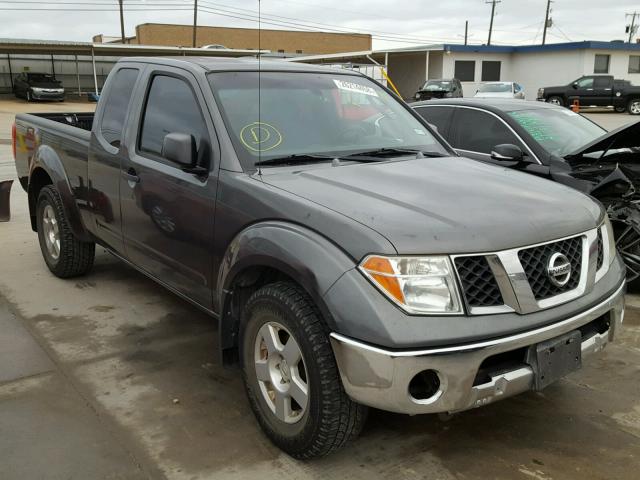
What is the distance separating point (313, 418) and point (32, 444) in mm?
1466

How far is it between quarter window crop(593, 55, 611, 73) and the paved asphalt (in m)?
39.1

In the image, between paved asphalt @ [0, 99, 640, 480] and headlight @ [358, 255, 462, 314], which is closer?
headlight @ [358, 255, 462, 314]

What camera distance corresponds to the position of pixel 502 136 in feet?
19.6

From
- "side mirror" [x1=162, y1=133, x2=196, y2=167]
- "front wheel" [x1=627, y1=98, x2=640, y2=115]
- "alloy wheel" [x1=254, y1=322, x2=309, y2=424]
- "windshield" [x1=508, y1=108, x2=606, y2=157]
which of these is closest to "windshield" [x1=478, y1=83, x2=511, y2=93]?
"front wheel" [x1=627, y1=98, x2=640, y2=115]

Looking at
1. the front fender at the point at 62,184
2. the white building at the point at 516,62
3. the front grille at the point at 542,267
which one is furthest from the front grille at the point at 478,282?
the white building at the point at 516,62

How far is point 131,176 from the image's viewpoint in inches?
156

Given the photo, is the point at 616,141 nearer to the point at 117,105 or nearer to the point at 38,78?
the point at 117,105

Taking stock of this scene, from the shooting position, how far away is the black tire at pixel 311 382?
2525 millimetres

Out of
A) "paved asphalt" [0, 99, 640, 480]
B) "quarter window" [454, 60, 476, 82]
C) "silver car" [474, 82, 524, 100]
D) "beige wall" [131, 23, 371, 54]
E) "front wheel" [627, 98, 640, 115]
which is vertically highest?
"beige wall" [131, 23, 371, 54]

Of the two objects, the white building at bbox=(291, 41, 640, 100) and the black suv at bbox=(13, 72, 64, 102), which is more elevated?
the white building at bbox=(291, 41, 640, 100)

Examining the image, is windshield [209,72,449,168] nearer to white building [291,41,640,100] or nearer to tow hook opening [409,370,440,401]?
tow hook opening [409,370,440,401]

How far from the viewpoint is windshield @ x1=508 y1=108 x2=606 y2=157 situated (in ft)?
19.4

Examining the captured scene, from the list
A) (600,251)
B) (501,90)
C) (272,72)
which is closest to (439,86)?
(501,90)

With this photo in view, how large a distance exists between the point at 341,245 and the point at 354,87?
1929mm
